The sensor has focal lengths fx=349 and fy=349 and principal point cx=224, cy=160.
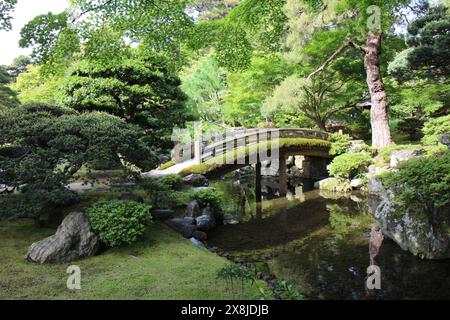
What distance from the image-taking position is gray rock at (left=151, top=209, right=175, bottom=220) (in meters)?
9.32

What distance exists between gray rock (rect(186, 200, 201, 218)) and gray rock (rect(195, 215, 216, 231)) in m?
0.20

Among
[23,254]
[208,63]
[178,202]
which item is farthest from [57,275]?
[208,63]

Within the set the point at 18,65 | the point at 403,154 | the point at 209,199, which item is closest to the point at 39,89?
the point at 209,199

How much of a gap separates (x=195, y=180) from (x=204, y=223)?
287cm

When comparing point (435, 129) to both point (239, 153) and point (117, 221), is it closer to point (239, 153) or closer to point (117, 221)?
point (239, 153)

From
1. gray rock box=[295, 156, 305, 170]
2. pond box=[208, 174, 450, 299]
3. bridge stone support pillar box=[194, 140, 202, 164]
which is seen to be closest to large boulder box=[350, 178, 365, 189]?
pond box=[208, 174, 450, 299]

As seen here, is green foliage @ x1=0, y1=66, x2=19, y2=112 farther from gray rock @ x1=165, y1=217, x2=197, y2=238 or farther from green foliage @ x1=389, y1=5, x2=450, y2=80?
green foliage @ x1=389, y1=5, x2=450, y2=80

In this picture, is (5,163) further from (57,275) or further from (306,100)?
(306,100)

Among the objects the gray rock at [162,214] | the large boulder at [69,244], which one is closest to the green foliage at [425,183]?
the gray rock at [162,214]

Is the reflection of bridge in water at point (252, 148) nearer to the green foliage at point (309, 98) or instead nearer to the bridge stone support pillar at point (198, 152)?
the bridge stone support pillar at point (198, 152)

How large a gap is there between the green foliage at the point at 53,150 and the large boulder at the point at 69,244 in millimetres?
589

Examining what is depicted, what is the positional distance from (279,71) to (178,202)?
1250 centimetres

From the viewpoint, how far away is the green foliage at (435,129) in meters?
15.5

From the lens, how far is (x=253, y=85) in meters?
21.1
